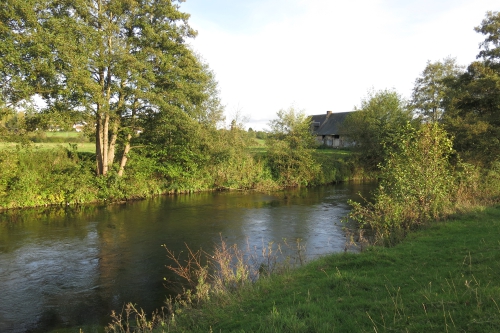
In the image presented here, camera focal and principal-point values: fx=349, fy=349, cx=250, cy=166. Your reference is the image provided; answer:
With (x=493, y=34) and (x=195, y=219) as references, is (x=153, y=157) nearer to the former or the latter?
(x=195, y=219)

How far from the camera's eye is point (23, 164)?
2036 cm

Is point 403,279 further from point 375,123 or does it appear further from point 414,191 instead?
point 375,123

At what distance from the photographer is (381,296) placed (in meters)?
5.80

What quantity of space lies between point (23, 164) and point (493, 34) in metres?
29.6

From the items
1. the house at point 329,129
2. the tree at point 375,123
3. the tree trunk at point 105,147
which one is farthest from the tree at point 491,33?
the house at point 329,129

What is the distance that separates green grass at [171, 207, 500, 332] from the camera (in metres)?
4.71

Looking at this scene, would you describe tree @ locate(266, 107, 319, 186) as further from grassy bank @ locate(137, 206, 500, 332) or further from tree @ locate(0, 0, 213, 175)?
grassy bank @ locate(137, 206, 500, 332)

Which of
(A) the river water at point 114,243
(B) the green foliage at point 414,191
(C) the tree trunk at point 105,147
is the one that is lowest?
(A) the river water at point 114,243

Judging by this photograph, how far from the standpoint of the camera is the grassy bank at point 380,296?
4.71 m

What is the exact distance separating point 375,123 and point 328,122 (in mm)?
27966

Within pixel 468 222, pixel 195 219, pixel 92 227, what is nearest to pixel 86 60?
pixel 92 227

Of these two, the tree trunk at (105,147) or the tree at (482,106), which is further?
the tree trunk at (105,147)

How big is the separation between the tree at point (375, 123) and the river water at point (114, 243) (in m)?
15.3

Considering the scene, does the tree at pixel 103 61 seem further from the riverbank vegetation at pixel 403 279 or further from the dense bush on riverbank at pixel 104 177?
the riverbank vegetation at pixel 403 279
